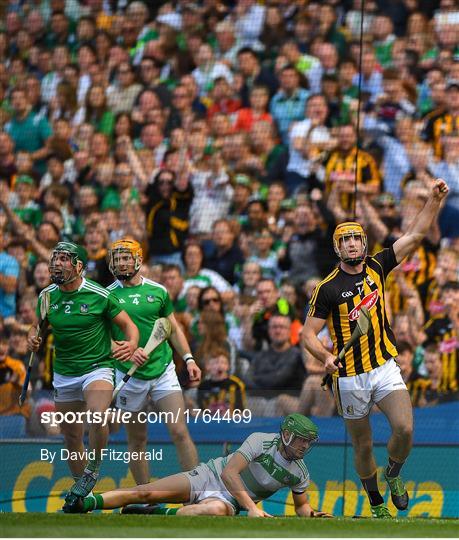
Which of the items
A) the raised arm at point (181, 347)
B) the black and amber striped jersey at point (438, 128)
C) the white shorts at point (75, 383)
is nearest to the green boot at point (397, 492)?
the raised arm at point (181, 347)

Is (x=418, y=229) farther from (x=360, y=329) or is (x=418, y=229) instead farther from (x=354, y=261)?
→ (x=360, y=329)

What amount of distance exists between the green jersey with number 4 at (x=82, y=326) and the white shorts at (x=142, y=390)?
338 millimetres

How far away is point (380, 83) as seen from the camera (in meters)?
10.8

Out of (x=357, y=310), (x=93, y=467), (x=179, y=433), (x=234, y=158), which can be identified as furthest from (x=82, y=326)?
(x=234, y=158)

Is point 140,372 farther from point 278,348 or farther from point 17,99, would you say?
point 17,99

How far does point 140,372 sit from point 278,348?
141 cm

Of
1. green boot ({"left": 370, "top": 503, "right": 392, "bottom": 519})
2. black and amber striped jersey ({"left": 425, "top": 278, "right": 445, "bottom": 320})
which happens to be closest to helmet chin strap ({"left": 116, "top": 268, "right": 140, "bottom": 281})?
green boot ({"left": 370, "top": 503, "right": 392, "bottom": 519})

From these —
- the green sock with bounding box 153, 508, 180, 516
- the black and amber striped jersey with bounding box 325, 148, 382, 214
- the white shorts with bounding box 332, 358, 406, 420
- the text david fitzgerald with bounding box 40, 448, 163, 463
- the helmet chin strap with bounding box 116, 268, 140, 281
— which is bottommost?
the green sock with bounding box 153, 508, 180, 516

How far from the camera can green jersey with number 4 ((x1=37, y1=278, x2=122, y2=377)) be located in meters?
7.39

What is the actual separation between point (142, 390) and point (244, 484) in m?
1.16

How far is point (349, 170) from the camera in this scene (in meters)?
10.1

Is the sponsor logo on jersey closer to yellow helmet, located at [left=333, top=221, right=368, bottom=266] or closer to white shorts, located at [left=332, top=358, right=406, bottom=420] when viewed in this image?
yellow helmet, located at [left=333, top=221, right=368, bottom=266]

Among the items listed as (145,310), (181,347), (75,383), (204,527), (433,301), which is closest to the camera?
(204,527)

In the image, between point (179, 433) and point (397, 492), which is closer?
point (397, 492)
